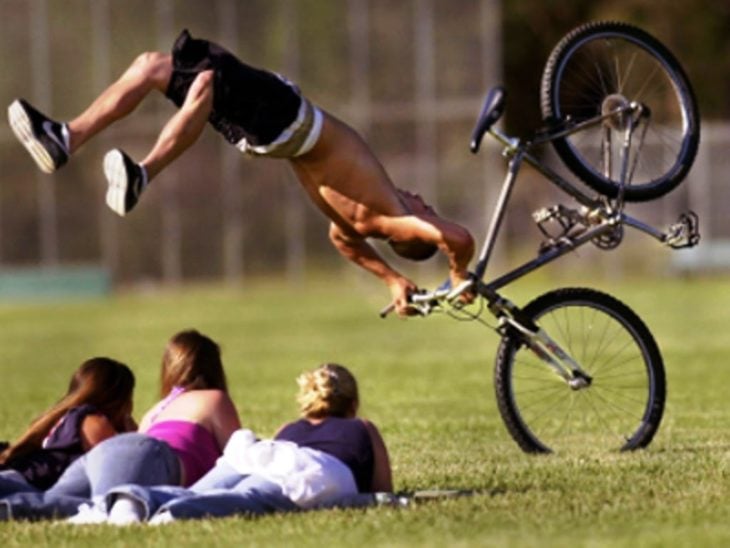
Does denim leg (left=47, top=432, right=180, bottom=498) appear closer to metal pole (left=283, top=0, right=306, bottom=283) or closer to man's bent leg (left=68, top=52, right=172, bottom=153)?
man's bent leg (left=68, top=52, right=172, bottom=153)

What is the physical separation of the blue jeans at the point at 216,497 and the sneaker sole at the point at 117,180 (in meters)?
1.24

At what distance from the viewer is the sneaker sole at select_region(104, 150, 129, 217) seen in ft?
30.7

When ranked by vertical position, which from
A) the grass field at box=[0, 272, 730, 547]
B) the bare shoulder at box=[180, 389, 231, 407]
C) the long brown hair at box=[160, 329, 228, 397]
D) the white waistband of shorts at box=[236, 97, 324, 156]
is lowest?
the grass field at box=[0, 272, 730, 547]

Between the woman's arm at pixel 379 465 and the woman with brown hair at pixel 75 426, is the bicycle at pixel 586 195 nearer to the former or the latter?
the woman's arm at pixel 379 465

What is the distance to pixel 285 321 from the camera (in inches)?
1364

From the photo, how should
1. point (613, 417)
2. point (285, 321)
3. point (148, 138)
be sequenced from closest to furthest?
point (613, 417), point (285, 321), point (148, 138)

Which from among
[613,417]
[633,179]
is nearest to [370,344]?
[613,417]

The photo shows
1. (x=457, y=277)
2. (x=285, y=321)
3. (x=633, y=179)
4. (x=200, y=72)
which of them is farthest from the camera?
(x=285, y=321)

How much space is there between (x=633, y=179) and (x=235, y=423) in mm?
3297

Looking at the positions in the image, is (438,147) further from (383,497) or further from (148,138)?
(383,497)

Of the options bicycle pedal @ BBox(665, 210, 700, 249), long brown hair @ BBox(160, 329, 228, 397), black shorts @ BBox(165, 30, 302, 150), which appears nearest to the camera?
long brown hair @ BBox(160, 329, 228, 397)

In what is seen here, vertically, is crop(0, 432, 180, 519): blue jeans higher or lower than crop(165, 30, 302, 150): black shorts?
lower

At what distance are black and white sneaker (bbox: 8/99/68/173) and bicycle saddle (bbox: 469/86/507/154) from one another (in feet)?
7.50

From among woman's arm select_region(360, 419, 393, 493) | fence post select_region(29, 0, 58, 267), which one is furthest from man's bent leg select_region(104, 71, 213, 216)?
fence post select_region(29, 0, 58, 267)
